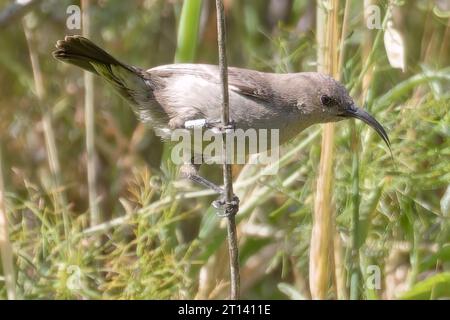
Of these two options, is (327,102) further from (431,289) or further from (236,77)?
(431,289)

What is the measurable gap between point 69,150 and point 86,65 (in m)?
1.51

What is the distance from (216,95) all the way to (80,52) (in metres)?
0.61

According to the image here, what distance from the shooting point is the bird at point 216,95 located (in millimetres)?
3684

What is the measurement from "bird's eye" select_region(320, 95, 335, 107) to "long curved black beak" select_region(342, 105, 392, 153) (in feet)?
0.27

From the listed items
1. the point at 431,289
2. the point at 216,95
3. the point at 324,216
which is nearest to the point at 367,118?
the point at 324,216

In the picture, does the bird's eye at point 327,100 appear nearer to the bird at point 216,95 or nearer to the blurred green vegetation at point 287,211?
the bird at point 216,95

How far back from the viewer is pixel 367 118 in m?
3.67

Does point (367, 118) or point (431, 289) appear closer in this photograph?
point (431, 289)

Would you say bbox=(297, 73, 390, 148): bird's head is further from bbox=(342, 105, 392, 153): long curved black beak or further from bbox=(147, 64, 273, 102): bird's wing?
bbox=(147, 64, 273, 102): bird's wing

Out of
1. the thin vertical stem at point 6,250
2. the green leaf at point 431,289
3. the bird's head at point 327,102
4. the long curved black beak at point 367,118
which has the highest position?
the bird's head at point 327,102

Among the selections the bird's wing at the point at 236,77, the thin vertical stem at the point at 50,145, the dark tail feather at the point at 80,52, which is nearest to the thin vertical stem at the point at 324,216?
the bird's wing at the point at 236,77

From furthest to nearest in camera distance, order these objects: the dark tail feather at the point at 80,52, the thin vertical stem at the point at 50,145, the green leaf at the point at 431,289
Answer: the thin vertical stem at the point at 50,145
the dark tail feather at the point at 80,52
the green leaf at the point at 431,289

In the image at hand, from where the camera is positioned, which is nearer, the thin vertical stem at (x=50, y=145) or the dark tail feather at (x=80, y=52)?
the dark tail feather at (x=80, y=52)
